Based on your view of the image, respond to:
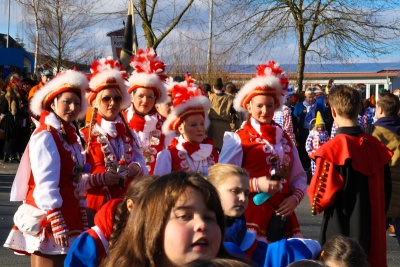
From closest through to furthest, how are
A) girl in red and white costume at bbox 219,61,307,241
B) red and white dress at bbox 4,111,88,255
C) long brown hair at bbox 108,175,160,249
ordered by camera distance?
long brown hair at bbox 108,175,160,249 → red and white dress at bbox 4,111,88,255 → girl in red and white costume at bbox 219,61,307,241

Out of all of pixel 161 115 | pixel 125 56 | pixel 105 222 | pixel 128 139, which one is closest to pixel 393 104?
pixel 161 115

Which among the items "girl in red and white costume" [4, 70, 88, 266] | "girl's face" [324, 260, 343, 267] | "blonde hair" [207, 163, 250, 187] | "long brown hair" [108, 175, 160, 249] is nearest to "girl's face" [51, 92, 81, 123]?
"girl in red and white costume" [4, 70, 88, 266]

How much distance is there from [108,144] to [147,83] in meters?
1.13

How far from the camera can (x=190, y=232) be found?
256cm

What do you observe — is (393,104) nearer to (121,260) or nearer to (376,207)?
(376,207)

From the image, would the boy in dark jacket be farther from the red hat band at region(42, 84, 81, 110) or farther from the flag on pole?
the flag on pole

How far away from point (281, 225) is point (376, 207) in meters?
0.67

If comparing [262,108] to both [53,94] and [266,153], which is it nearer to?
[266,153]

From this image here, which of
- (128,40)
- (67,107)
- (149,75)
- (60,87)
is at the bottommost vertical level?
(67,107)

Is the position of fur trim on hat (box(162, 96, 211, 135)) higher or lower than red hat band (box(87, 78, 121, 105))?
lower

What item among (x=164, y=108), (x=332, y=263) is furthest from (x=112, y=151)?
(x=332, y=263)

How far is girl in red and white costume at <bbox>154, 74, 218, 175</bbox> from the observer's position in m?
5.52

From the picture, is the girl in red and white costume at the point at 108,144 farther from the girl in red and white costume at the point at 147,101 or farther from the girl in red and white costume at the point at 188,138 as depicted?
the girl in red and white costume at the point at 147,101

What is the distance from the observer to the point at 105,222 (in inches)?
153
